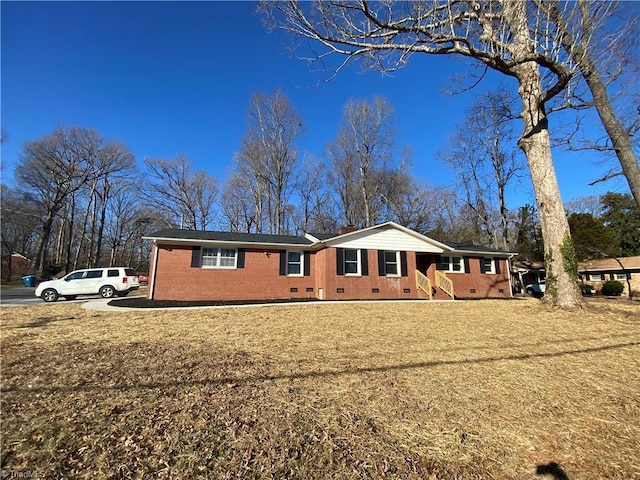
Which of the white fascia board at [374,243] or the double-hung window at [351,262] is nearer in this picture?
the white fascia board at [374,243]

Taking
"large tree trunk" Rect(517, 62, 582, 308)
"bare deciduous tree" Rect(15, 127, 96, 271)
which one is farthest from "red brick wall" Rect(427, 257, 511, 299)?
"bare deciduous tree" Rect(15, 127, 96, 271)

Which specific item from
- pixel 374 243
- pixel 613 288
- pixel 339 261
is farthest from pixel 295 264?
pixel 613 288

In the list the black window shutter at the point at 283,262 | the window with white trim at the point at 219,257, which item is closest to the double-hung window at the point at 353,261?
the black window shutter at the point at 283,262

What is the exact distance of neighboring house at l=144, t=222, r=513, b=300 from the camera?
13609mm

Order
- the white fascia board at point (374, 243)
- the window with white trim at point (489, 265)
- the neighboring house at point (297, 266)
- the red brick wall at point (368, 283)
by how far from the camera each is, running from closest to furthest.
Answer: the neighboring house at point (297, 266), the red brick wall at point (368, 283), the white fascia board at point (374, 243), the window with white trim at point (489, 265)

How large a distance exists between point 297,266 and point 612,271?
30.7 m

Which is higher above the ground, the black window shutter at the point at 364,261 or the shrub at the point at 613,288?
the black window shutter at the point at 364,261

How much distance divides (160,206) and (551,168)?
31352mm

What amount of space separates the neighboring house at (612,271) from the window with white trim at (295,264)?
26770 millimetres

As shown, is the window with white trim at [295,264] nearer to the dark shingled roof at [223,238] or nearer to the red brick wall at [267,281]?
the red brick wall at [267,281]

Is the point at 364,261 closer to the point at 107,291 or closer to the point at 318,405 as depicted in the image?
the point at 318,405

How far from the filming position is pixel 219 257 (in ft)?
46.9

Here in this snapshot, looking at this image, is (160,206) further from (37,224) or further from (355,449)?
(355,449)

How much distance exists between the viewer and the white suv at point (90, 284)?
46.3 feet
